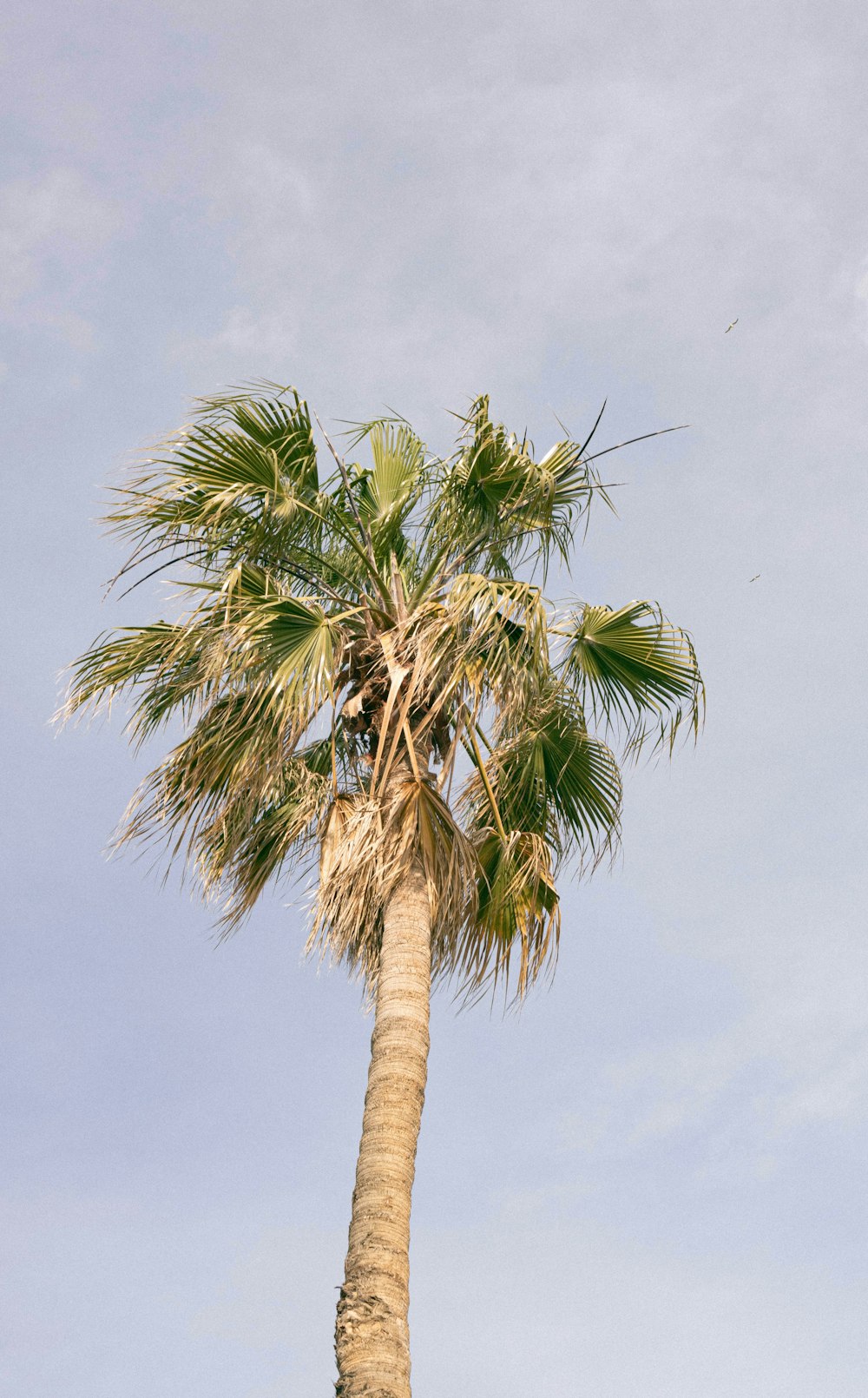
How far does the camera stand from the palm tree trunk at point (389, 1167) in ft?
17.9

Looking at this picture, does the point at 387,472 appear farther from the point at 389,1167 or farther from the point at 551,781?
the point at 389,1167

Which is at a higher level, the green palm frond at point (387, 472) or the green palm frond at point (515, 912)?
the green palm frond at point (387, 472)

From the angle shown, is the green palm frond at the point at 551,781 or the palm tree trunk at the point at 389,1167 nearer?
the palm tree trunk at the point at 389,1167

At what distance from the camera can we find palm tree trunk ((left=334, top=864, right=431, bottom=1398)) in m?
5.46

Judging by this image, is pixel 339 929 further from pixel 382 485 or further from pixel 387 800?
pixel 382 485

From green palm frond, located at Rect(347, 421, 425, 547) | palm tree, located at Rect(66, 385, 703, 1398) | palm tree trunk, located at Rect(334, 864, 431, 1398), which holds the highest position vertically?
green palm frond, located at Rect(347, 421, 425, 547)

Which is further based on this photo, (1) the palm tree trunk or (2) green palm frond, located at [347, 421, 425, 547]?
(2) green palm frond, located at [347, 421, 425, 547]

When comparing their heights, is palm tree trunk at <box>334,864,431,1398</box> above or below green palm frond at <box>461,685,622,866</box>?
below

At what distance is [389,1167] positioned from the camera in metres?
6.08

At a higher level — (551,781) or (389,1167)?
(551,781)

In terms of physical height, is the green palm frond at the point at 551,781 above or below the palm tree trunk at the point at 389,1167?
above

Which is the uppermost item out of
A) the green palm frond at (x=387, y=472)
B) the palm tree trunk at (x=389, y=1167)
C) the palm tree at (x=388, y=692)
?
the green palm frond at (x=387, y=472)

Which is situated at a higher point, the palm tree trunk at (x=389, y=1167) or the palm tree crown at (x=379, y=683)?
the palm tree crown at (x=379, y=683)

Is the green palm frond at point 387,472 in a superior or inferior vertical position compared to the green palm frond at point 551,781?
superior
